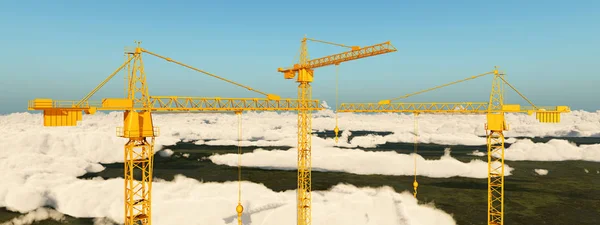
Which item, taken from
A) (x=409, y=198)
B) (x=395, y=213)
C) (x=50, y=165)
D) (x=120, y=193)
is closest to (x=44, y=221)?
(x=120, y=193)

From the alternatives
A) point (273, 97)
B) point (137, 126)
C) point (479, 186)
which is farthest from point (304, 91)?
point (479, 186)

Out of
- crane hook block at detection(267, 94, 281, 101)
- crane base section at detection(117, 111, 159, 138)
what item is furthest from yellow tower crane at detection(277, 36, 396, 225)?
crane base section at detection(117, 111, 159, 138)

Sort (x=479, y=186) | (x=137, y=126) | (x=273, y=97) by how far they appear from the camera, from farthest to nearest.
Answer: (x=479, y=186)
(x=273, y=97)
(x=137, y=126)

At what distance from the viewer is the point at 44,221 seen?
46.1m

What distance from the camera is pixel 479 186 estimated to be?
232ft

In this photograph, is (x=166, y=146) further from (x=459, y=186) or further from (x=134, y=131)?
(x=134, y=131)

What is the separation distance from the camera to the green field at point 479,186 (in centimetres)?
5103

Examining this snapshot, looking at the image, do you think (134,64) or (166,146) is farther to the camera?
(166,146)

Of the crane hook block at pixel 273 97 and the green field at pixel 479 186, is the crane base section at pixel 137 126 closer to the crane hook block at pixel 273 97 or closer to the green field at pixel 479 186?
the crane hook block at pixel 273 97

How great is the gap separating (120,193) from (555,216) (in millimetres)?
65503

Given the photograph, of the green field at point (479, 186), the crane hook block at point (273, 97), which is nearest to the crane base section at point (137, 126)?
the crane hook block at point (273, 97)

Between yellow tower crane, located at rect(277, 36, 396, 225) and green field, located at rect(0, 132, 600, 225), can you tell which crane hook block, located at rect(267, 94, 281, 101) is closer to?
yellow tower crane, located at rect(277, 36, 396, 225)

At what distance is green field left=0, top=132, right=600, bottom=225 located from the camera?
51.0m

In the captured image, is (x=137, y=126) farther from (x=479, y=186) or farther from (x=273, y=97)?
(x=479, y=186)
